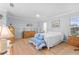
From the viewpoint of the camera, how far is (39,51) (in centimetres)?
117

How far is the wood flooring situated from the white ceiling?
14.2 inches

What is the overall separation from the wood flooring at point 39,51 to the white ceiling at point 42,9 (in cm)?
36

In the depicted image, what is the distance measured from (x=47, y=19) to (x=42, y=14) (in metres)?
0.09

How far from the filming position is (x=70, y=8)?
1.16 metres

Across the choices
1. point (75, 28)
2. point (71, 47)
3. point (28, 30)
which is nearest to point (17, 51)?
point (28, 30)

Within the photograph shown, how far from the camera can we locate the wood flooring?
1.15 m

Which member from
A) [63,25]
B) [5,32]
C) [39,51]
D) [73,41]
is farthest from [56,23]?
[5,32]

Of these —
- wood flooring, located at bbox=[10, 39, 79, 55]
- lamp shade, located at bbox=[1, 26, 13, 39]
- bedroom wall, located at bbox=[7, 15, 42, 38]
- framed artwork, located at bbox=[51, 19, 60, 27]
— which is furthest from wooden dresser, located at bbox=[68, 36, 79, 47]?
lamp shade, located at bbox=[1, 26, 13, 39]

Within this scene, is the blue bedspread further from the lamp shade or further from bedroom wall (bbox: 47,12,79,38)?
the lamp shade

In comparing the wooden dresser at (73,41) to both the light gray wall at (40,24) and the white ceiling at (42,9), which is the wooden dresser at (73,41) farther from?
the white ceiling at (42,9)

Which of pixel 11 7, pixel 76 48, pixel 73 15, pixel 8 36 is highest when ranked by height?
pixel 11 7

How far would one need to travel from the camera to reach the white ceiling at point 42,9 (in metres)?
1.16

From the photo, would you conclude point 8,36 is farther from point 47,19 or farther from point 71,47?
point 71,47

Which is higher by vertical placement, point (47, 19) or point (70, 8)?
point (70, 8)
